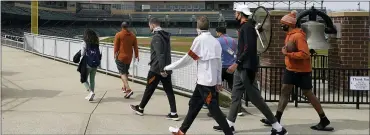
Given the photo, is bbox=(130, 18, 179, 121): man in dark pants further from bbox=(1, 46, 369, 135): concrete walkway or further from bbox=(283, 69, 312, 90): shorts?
bbox=(283, 69, 312, 90): shorts

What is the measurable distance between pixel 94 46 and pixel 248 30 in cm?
374

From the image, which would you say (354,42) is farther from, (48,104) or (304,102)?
(48,104)

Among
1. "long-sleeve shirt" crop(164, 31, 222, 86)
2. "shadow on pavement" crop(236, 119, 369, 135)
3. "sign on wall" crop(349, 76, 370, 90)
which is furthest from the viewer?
"sign on wall" crop(349, 76, 370, 90)

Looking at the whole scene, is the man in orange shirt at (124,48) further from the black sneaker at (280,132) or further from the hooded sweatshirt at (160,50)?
the black sneaker at (280,132)

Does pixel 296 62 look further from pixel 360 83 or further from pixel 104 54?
pixel 104 54

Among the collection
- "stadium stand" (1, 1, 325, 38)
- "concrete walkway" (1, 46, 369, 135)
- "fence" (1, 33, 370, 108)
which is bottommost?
"concrete walkway" (1, 46, 369, 135)

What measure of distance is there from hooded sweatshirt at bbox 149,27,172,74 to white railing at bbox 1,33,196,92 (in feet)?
7.72

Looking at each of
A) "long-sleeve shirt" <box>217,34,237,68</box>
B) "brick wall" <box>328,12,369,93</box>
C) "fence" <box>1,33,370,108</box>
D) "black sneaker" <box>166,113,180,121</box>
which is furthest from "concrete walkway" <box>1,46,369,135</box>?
"brick wall" <box>328,12,369,93</box>

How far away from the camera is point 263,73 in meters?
Answer: 9.80

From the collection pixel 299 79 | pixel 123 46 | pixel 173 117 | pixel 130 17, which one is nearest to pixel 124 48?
pixel 123 46

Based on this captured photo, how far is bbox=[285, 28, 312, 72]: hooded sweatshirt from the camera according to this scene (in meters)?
5.77

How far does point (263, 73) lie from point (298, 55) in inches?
160

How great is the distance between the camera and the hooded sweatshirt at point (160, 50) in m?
6.40

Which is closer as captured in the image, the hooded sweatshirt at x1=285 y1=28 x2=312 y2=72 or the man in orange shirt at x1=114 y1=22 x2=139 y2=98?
the hooded sweatshirt at x1=285 y1=28 x2=312 y2=72
